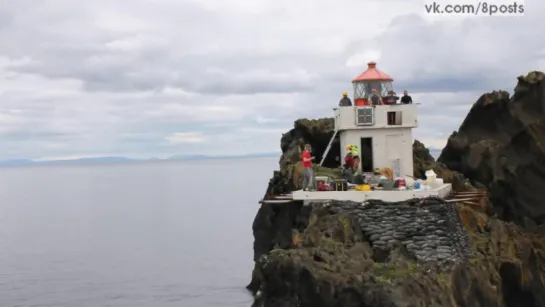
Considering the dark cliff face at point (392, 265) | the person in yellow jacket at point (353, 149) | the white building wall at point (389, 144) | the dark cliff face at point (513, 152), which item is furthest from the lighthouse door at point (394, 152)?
the dark cliff face at point (392, 265)

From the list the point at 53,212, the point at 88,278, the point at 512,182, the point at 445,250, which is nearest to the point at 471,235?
the point at 445,250

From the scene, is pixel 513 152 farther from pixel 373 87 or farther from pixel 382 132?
pixel 373 87

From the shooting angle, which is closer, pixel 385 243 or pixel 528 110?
pixel 385 243

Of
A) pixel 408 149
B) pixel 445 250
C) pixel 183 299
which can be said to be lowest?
pixel 183 299

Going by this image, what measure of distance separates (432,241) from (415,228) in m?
0.92

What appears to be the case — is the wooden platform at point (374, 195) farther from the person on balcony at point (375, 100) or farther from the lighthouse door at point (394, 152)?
the person on balcony at point (375, 100)

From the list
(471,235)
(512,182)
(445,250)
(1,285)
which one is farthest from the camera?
(1,285)

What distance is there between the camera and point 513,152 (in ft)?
127

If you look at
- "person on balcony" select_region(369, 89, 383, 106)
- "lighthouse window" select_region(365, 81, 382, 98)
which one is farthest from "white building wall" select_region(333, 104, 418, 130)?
"lighthouse window" select_region(365, 81, 382, 98)

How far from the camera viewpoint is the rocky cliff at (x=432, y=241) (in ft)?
75.7

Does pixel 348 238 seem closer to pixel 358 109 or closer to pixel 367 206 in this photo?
pixel 367 206

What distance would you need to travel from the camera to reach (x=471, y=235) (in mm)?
27969

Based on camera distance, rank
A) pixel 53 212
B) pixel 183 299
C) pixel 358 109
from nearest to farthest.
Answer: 1. pixel 358 109
2. pixel 183 299
3. pixel 53 212

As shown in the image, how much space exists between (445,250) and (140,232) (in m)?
79.4
